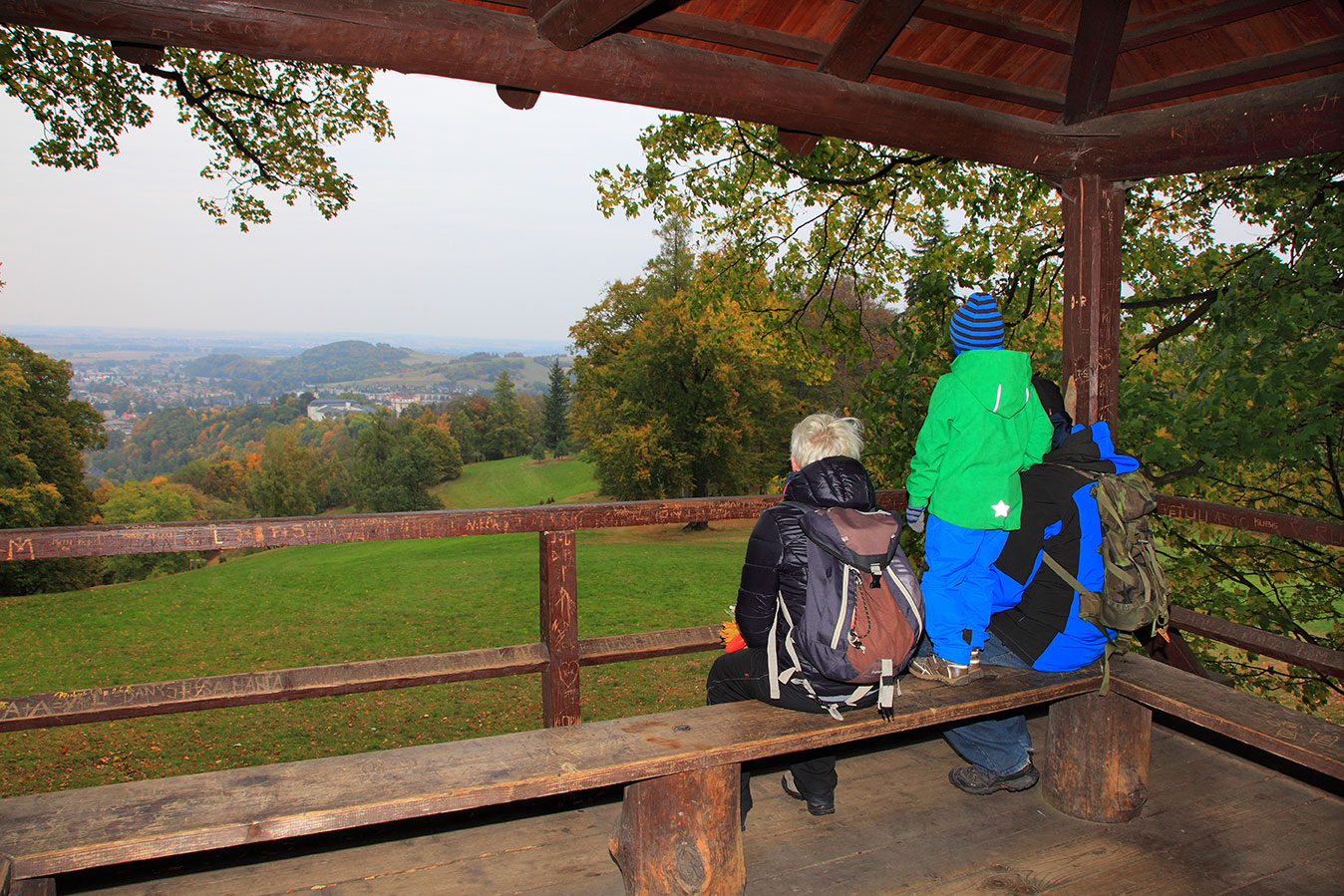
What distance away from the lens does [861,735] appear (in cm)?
265

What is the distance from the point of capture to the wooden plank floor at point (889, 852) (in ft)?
9.05

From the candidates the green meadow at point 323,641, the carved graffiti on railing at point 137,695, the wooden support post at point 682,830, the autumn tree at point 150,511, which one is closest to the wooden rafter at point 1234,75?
the wooden support post at point 682,830

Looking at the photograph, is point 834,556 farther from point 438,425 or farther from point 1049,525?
point 438,425

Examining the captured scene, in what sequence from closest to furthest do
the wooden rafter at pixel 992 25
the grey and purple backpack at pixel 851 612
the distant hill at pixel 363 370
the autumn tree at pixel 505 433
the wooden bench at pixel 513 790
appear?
the wooden bench at pixel 513 790 → the grey and purple backpack at pixel 851 612 → the wooden rafter at pixel 992 25 → the autumn tree at pixel 505 433 → the distant hill at pixel 363 370

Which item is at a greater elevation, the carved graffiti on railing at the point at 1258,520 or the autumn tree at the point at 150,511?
the carved graffiti on railing at the point at 1258,520

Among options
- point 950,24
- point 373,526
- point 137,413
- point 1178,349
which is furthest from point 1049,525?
point 137,413

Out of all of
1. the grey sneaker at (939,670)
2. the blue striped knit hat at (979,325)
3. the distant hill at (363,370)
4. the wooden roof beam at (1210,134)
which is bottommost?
the grey sneaker at (939,670)

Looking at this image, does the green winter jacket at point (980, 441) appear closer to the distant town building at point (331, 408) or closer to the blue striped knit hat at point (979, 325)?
the blue striped knit hat at point (979, 325)

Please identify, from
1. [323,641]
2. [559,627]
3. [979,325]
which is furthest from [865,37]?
[323,641]

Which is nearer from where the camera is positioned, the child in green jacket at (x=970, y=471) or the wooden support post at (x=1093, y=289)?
the child in green jacket at (x=970, y=471)

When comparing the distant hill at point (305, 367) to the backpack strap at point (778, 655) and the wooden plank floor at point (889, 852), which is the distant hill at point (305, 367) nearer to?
the wooden plank floor at point (889, 852)

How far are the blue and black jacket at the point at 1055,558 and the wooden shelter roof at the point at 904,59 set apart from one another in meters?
1.43

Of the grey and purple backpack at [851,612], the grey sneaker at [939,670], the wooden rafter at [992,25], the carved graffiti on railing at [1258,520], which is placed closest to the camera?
the grey and purple backpack at [851,612]

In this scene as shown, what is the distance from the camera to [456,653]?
316cm
